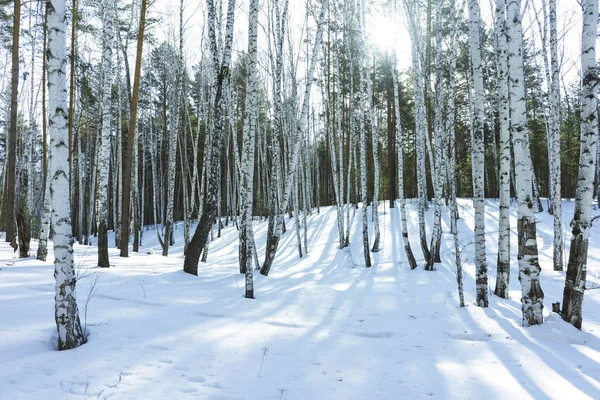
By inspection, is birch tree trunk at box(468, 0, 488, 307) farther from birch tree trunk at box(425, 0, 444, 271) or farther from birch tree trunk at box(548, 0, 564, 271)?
birch tree trunk at box(548, 0, 564, 271)

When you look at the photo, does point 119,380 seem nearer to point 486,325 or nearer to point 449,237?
point 486,325

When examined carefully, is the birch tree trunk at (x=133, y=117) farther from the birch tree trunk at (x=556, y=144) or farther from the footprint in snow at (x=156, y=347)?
the birch tree trunk at (x=556, y=144)

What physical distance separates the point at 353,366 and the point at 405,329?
181 centimetres

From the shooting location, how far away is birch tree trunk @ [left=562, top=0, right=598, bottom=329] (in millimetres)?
4738

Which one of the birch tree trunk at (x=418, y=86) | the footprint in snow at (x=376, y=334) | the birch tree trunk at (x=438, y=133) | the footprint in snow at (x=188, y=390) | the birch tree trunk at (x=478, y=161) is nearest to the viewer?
the footprint in snow at (x=188, y=390)

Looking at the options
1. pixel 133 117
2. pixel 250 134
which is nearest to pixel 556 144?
pixel 250 134

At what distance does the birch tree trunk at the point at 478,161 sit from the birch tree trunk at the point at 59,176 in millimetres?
6084

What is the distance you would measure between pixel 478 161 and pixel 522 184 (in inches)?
71.8

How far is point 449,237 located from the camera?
14.7 meters

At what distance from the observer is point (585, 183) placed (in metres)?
4.82

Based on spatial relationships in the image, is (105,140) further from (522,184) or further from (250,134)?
(522,184)

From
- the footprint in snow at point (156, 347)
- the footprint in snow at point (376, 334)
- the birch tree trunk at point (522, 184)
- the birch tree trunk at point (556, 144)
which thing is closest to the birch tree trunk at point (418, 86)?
the birch tree trunk at point (556, 144)

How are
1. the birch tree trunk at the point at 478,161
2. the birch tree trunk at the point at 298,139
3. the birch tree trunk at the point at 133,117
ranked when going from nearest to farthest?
the birch tree trunk at the point at 478,161
the birch tree trunk at the point at 298,139
the birch tree trunk at the point at 133,117

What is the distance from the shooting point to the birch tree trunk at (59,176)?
3.42 meters
